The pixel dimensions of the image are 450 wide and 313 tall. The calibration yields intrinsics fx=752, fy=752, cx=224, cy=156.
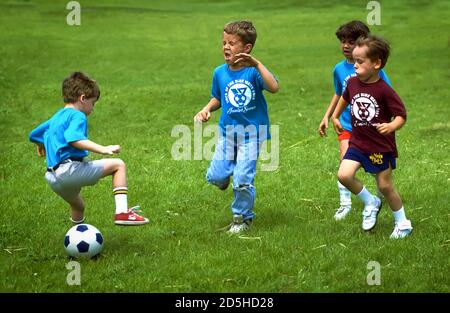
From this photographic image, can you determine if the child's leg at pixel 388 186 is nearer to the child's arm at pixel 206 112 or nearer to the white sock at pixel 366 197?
the white sock at pixel 366 197

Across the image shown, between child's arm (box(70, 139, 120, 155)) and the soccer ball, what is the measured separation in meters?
0.81

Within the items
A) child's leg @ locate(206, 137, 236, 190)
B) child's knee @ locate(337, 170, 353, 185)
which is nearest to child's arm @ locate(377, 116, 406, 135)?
child's knee @ locate(337, 170, 353, 185)

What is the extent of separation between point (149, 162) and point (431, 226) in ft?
16.0

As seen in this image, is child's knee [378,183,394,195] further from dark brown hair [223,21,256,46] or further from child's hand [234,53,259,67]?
dark brown hair [223,21,256,46]

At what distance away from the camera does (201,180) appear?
10.4 m

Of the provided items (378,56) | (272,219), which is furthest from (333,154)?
(378,56)

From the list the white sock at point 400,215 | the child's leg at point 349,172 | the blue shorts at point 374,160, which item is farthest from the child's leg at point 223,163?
the white sock at point 400,215

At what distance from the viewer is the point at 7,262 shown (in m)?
7.07

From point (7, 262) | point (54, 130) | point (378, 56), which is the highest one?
point (378, 56)

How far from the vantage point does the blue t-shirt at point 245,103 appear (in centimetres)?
812

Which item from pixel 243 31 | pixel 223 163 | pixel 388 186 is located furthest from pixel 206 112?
pixel 388 186

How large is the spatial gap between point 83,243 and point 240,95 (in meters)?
2.38
